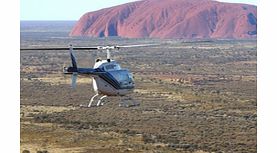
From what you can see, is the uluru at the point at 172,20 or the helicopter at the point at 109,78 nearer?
the helicopter at the point at 109,78

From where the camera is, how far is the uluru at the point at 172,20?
144375mm

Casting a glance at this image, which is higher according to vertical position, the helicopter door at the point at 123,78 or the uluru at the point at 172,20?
the uluru at the point at 172,20

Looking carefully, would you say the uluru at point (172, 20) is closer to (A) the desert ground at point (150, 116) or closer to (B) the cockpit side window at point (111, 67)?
(A) the desert ground at point (150, 116)

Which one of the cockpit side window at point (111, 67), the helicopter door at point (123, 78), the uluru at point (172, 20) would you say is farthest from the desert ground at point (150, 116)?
the uluru at point (172, 20)

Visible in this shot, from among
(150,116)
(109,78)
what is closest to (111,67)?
(109,78)

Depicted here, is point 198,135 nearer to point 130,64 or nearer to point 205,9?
point 130,64

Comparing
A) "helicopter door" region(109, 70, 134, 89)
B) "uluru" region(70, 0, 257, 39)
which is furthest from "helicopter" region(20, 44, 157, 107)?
"uluru" region(70, 0, 257, 39)

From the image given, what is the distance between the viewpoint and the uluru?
144375 mm

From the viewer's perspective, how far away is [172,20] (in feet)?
501

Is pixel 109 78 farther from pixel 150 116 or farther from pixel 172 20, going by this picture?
pixel 172 20

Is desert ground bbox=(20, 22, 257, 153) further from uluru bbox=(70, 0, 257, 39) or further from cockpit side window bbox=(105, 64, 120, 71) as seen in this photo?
uluru bbox=(70, 0, 257, 39)

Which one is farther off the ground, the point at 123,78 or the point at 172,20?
the point at 172,20

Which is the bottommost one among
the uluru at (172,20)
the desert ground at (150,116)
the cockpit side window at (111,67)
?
the desert ground at (150,116)

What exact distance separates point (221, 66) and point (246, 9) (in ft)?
261
